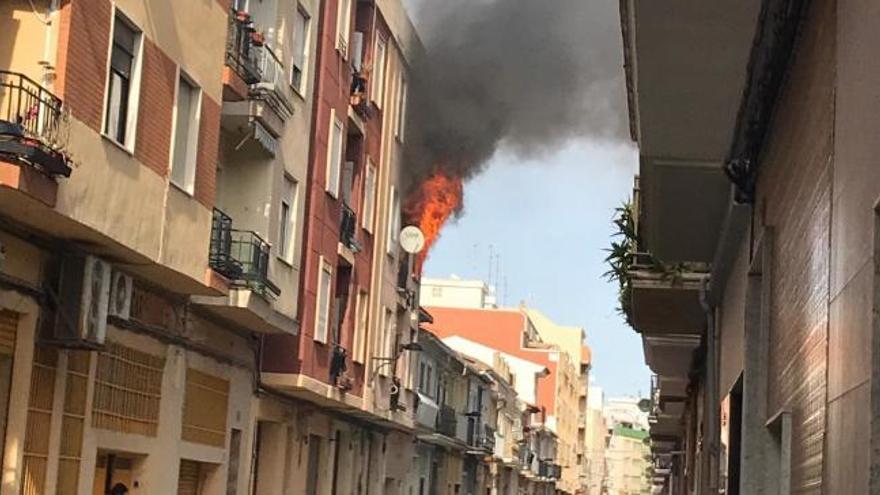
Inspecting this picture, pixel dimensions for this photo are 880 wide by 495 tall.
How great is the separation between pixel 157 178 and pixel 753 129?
9.77 metres

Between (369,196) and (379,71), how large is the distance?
279 cm

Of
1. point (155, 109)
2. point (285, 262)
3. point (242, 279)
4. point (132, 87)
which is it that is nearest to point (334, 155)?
point (285, 262)


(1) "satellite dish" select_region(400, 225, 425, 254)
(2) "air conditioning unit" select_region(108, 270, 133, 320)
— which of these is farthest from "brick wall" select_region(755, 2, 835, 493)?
(1) "satellite dish" select_region(400, 225, 425, 254)

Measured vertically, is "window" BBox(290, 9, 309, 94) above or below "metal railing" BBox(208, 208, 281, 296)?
above

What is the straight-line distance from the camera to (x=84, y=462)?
16859mm

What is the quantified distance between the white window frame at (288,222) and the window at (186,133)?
548 cm

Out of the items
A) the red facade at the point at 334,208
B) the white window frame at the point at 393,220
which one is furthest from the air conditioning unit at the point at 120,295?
the white window frame at the point at 393,220

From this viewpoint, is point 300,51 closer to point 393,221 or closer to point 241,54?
point 241,54

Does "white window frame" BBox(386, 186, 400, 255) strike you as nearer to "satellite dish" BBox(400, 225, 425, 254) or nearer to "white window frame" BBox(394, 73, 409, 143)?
"satellite dish" BBox(400, 225, 425, 254)

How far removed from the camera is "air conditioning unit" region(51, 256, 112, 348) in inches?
614

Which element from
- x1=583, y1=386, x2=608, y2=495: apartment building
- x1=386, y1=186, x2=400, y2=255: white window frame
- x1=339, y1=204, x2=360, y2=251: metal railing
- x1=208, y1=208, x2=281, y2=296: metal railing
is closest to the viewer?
x1=208, y1=208, x2=281, y2=296: metal railing

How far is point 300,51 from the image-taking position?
82.1 feet

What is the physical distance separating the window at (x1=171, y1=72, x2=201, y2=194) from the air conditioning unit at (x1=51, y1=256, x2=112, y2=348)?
235cm

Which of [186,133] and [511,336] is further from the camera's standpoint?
[511,336]
